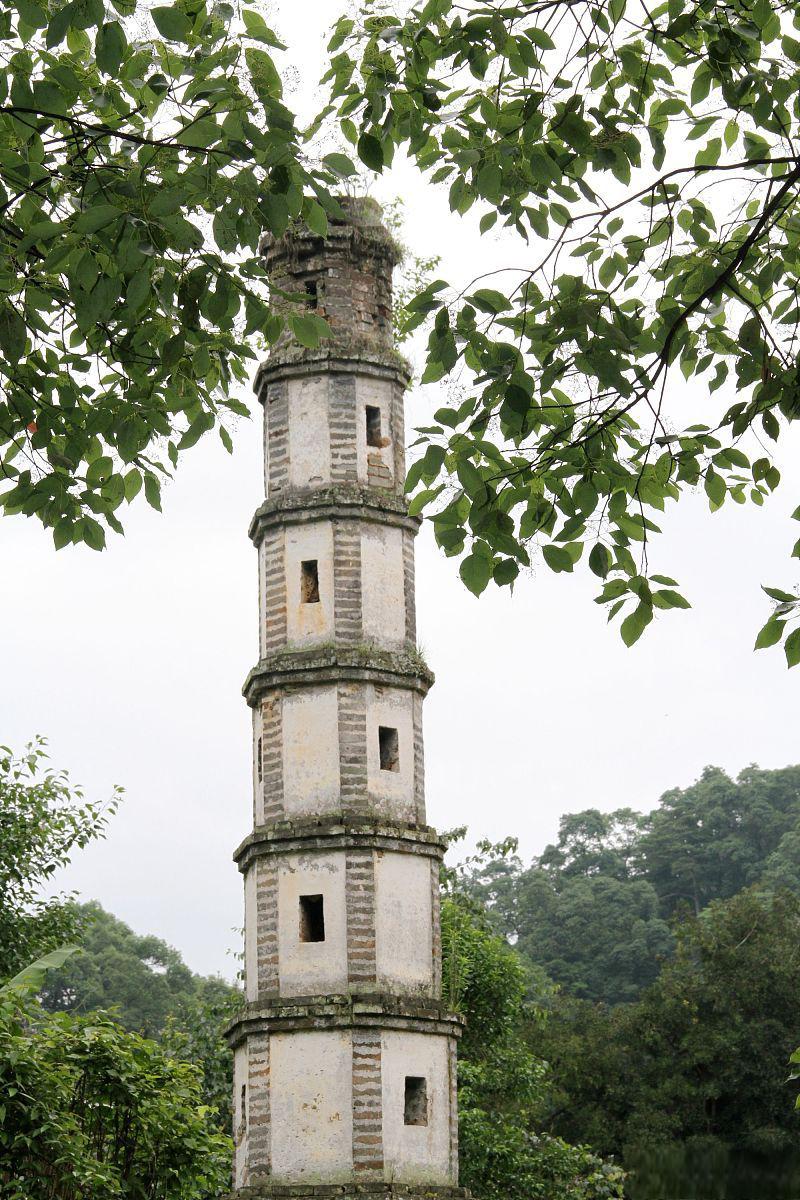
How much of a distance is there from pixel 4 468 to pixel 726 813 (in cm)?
5951

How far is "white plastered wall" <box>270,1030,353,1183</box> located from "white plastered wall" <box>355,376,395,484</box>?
666 cm

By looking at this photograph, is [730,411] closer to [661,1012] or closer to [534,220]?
[534,220]

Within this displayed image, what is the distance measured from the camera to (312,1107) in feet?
55.4

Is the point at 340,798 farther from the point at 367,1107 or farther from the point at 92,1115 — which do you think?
the point at 92,1115

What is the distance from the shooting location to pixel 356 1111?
16.8 metres

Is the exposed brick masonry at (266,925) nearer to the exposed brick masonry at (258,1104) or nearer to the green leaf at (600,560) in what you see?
the exposed brick masonry at (258,1104)

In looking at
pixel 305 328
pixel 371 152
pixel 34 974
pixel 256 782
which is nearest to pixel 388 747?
pixel 256 782

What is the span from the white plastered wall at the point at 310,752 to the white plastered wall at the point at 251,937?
3.17 ft

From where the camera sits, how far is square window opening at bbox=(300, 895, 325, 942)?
1777cm

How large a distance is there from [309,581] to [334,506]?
0.94 meters

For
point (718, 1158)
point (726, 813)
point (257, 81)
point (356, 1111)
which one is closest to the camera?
point (257, 81)

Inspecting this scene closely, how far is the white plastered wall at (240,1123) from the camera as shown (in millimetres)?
17469

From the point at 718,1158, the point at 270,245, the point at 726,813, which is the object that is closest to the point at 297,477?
the point at 270,245

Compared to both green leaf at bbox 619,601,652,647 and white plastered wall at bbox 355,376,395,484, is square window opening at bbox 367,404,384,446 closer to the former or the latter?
white plastered wall at bbox 355,376,395,484
